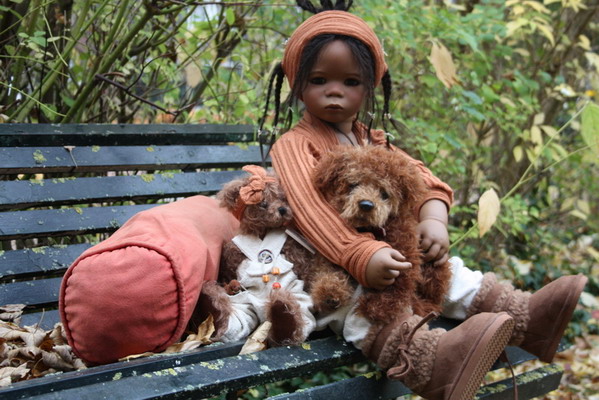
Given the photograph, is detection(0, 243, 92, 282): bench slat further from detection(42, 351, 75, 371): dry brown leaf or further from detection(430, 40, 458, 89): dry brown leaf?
detection(430, 40, 458, 89): dry brown leaf

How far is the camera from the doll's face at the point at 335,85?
2068 millimetres

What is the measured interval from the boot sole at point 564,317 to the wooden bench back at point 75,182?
142 centimetres

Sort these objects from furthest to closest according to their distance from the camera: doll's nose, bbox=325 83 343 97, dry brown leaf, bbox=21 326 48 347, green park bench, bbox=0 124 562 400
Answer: doll's nose, bbox=325 83 343 97 → dry brown leaf, bbox=21 326 48 347 → green park bench, bbox=0 124 562 400

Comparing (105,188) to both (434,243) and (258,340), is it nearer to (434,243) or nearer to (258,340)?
(258,340)

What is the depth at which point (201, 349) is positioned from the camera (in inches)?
67.8

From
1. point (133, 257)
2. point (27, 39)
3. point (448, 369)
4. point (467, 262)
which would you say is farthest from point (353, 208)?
point (467, 262)

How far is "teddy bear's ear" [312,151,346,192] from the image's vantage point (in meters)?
1.91

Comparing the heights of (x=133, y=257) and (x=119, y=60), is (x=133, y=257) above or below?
below

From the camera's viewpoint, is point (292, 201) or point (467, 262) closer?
point (292, 201)

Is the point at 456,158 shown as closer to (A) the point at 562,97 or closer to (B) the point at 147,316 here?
(A) the point at 562,97

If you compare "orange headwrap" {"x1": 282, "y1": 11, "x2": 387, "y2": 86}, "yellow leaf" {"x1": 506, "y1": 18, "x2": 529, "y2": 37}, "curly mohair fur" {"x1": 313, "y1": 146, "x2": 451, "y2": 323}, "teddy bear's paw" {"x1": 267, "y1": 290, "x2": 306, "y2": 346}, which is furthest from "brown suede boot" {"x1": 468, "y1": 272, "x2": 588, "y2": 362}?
"yellow leaf" {"x1": 506, "y1": 18, "x2": 529, "y2": 37}

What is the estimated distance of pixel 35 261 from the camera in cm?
229

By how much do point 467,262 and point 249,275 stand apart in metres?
2.52

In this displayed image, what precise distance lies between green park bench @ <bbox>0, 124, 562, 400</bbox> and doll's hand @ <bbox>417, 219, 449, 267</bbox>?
349mm
